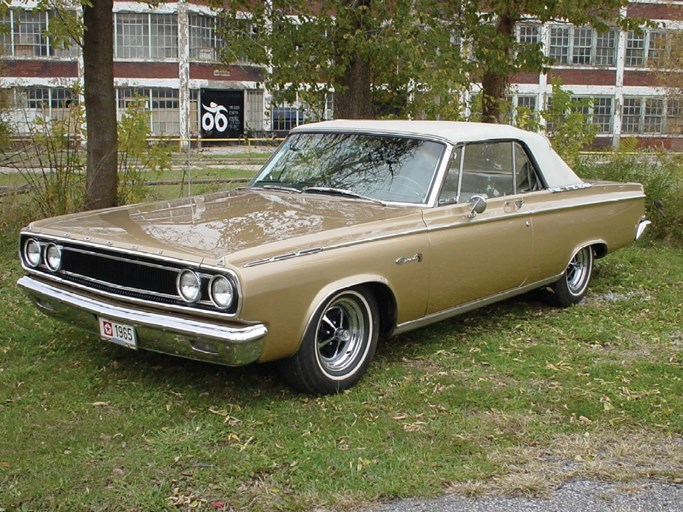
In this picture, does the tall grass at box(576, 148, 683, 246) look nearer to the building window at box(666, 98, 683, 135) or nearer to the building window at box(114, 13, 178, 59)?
the building window at box(114, 13, 178, 59)

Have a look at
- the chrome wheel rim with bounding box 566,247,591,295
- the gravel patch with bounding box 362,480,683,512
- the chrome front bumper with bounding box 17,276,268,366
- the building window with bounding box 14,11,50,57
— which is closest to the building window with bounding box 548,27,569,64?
the building window with bounding box 14,11,50,57

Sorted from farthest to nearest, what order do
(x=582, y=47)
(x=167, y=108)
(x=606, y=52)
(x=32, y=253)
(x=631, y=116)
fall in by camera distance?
(x=631, y=116) < (x=606, y=52) < (x=582, y=47) < (x=167, y=108) < (x=32, y=253)

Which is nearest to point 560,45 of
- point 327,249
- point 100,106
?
point 100,106

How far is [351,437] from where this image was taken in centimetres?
443

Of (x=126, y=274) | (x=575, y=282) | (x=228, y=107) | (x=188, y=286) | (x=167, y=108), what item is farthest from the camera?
(x=228, y=107)

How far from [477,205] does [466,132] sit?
0.77 meters

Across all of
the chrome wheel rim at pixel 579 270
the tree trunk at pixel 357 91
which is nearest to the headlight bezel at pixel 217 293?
the chrome wheel rim at pixel 579 270

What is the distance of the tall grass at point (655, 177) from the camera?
1096cm

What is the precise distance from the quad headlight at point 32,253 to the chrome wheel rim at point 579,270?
454cm

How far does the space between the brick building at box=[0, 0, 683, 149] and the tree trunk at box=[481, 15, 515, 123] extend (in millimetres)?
22366

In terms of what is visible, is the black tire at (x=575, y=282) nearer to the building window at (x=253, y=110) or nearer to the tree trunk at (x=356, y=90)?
the tree trunk at (x=356, y=90)

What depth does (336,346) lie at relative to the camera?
17.1ft

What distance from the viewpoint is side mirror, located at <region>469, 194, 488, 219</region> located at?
581 centimetres

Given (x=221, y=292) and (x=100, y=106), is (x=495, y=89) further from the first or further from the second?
(x=221, y=292)
